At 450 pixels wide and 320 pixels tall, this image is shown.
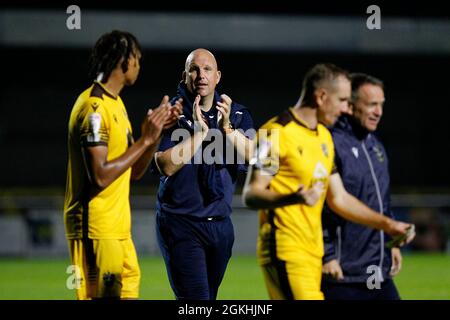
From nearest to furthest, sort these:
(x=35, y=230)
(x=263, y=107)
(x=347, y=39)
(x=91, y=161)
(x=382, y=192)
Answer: (x=91, y=161) → (x=382, y=192) → (x=35, y=230) → (x=347, y=39) → (x=263, y=107)

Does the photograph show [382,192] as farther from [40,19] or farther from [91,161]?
[40,19]

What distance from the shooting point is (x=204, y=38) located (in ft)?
80.5

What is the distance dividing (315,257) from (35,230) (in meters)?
14.2

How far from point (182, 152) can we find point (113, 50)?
0.89 meters

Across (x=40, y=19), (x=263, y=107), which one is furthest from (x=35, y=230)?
(x=263, y=107)

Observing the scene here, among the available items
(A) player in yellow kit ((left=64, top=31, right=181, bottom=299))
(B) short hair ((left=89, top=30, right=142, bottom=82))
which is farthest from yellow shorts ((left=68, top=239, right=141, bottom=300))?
(B) short hair ((left=89, top=30, right=142, bottom=82))

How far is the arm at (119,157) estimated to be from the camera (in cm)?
518

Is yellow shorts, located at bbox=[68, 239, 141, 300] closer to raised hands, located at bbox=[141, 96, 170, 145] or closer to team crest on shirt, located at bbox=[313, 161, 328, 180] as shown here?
raised hands, located at bbox=[141, 96, 170, 145]

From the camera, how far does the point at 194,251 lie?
6297 mm

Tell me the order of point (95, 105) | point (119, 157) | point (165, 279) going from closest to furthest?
point (119, 157), point (95, 105), point (165, 279)

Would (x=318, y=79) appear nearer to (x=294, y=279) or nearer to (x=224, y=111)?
(x=224, y=111)

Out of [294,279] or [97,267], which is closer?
[294,279]

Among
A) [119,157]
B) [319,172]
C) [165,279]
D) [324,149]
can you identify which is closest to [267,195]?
[319,172]

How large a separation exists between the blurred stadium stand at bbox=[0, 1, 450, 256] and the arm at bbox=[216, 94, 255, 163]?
1604cm
